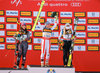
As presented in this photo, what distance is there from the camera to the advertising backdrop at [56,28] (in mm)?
5982

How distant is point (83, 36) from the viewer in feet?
19.8

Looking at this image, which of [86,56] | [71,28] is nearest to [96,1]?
[71,28]

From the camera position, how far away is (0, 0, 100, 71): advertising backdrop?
19.6 ft

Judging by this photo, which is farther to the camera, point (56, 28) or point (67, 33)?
point (56, 28)

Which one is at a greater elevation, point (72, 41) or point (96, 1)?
point (96, 1)

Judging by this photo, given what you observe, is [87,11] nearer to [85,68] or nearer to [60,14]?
[60,14]

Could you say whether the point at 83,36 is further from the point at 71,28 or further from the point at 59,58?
the point at 59,58

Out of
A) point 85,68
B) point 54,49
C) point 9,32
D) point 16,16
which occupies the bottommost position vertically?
point 85,68

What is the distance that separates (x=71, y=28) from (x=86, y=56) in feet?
2.57

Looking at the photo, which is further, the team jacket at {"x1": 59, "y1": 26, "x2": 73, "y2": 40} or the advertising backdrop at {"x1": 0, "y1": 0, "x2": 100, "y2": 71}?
the advertising backdrop at {"x1": 0, "y1": 0, "x2": 100, "y2": 71}

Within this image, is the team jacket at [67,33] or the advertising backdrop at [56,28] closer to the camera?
the team jacket at [67,33]

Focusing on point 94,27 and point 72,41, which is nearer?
point 72,41

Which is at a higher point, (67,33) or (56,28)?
(56,28)

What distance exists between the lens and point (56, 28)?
601 centimetres
